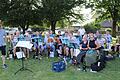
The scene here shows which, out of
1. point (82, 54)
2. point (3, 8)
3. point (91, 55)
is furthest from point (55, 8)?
point (91, 55)

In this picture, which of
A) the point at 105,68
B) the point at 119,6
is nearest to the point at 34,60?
the point at 105,68

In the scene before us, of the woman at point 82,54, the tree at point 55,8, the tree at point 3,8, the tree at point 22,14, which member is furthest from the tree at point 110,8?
the woman at point 82,54

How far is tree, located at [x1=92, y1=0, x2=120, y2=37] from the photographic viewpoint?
43.8m

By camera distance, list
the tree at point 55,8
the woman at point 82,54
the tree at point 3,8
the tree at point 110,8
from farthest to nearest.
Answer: the tree at point 110,8
the tree at point 3,8
the tree at point 55,8
the woman at point 82,54

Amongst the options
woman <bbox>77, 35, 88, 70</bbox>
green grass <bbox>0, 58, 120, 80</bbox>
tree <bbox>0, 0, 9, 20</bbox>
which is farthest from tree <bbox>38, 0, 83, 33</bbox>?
woman <bbox>77, 35, 88, 70</bbox>

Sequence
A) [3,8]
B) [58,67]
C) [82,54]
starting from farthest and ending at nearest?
1. [3,8]
2. [82,54]
3. [58,67]

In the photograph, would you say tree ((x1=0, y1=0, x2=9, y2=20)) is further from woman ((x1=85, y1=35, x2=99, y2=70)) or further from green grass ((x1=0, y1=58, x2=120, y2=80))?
woman ((x1=85, y1=35, x2=99, y2=70))

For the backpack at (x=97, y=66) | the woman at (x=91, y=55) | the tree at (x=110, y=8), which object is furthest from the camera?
the tree at (x=110, y=8)

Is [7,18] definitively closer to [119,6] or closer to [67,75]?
[119,6]

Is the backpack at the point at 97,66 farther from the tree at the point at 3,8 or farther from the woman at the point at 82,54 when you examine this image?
the tree at the point at 3,8

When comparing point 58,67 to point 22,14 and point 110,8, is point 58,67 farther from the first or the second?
point 110,8

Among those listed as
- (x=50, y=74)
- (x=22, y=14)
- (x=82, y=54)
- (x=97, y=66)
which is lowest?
(x=50, y=74)

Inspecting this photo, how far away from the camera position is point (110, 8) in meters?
45.4

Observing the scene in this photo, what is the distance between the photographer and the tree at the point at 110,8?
43.8 metres
